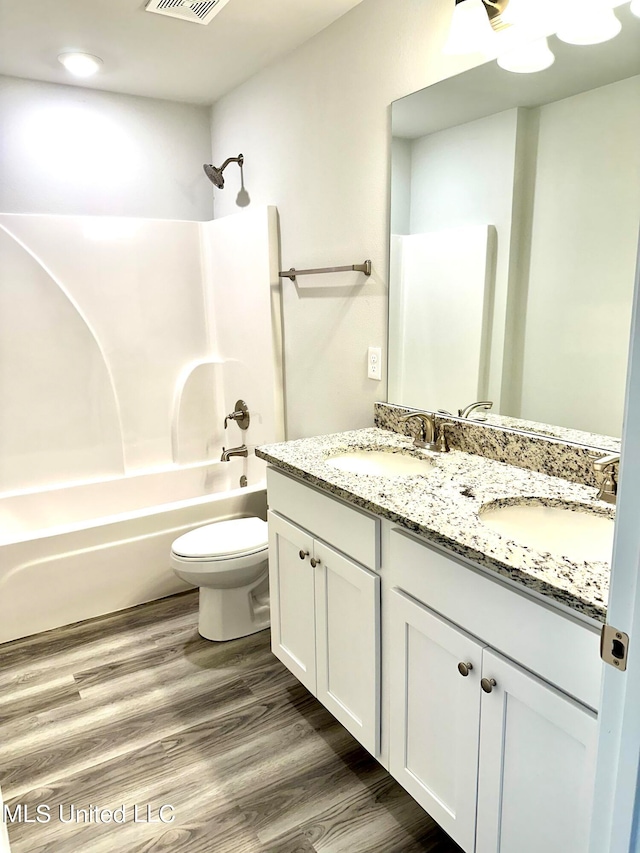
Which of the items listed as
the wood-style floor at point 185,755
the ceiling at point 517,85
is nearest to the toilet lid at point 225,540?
the wood-style floor at point 185,755

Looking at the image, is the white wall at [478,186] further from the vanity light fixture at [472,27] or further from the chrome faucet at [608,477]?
the chrome faucet at [608,477]

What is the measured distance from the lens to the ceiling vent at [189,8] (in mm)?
2066

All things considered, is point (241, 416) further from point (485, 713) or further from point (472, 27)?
point (485, 713)

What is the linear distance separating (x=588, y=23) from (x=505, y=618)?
1433mm

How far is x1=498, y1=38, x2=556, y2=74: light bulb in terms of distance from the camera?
5.13 feet

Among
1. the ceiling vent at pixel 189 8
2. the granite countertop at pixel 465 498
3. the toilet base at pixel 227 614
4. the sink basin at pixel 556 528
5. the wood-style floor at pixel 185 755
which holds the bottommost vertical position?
the wood-style floor at pixel 185 755

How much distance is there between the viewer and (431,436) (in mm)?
1976

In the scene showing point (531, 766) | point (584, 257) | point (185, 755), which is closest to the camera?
point (531, 766)

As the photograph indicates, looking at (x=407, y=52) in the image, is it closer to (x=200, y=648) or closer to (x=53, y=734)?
(x=200, y=648)

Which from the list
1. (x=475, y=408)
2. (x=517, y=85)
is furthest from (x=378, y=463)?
(x=517, y=85)

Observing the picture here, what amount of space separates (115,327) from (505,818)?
9.31 ft

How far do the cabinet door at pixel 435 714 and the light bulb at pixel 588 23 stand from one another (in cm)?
144

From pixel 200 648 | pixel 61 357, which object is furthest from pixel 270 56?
pixel 200 648

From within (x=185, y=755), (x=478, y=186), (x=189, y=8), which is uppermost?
(x=189, y=8)
